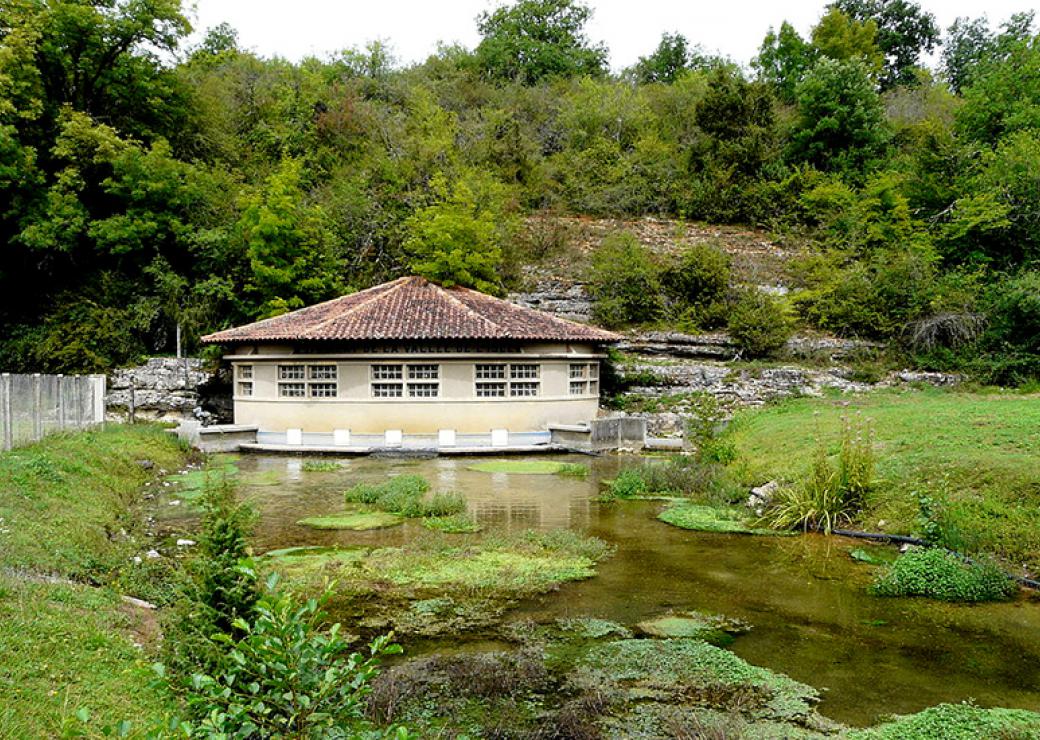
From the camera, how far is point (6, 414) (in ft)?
37.4

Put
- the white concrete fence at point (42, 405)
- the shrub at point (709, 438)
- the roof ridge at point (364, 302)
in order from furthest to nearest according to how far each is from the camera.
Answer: the roof ridge at point (364, 302) < the shrub at point (709, 438) < the white concrete fence at point (42, 405)

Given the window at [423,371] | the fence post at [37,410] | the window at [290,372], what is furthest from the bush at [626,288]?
the fence post at [37,410]

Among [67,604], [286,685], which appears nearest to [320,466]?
[67,604]

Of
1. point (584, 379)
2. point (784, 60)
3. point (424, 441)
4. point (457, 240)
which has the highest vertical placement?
point (784, 60)

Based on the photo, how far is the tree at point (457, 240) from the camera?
2352 centimetres

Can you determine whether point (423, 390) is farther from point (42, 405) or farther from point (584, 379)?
point (42, 405)

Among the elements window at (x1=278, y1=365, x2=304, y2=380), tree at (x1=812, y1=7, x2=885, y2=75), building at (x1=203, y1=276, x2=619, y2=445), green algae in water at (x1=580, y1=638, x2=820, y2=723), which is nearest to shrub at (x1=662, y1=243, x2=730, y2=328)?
building at (x1=203, y1=276, x2=619, y2=445)

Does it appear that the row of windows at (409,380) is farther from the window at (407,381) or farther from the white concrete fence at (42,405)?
the white concrete fence at (42,405)

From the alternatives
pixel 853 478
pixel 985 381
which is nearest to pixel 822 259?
pixel 985 381

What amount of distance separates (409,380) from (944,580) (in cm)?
1422

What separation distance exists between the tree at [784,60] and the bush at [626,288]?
18.8 metres

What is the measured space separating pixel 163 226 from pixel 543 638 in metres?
23.2

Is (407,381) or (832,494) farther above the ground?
(407,381)

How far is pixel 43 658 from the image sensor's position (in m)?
4.26
